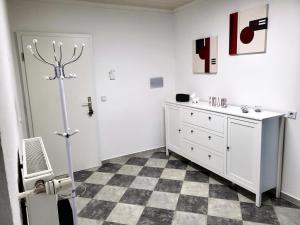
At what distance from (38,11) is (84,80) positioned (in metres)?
1.09

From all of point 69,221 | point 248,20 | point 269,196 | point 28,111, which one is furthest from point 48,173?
point 248,20

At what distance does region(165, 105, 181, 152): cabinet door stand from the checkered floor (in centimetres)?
35

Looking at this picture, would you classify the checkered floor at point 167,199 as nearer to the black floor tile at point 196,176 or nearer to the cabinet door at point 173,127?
the black floor tile at point 196,176

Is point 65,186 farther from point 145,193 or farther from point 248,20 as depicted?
point 248,20

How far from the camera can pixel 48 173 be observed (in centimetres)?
110

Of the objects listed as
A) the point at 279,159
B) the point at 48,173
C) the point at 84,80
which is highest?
the point at 84,80

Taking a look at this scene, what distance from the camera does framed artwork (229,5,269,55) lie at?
2.55m

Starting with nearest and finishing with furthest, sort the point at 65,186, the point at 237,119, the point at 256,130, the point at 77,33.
A: the point at 65,186
the point at 256,130
the point at 237,119
the point at 77,33

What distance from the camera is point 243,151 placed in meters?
2.54

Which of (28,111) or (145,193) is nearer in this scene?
(145,193)

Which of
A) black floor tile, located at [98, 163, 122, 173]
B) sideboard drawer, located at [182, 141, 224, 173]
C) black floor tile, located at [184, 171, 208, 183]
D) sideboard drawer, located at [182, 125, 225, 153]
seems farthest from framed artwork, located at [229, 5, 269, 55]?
black floor tile, located at [98, 163, 122, 173]

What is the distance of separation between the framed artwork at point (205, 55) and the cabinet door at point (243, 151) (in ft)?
3.60

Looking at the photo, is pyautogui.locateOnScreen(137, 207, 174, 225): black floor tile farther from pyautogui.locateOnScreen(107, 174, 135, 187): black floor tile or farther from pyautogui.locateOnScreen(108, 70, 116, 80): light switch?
pyautogui.locateOnScreen(108, 70, 116, 80): light switch

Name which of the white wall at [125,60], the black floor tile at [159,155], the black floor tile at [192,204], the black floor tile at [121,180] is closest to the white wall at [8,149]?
the black floor tile at [192,204]
